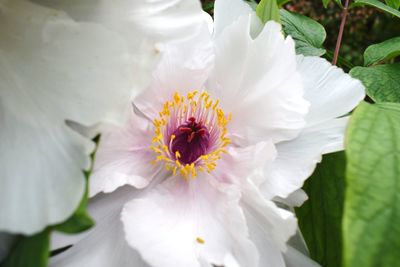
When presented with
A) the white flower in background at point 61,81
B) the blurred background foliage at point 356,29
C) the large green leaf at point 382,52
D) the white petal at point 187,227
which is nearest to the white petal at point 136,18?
the white flower in background at point 61,81

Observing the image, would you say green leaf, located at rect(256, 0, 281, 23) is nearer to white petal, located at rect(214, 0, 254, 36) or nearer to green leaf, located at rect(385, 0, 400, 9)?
Result: white petal, located at rect(214, 0, 254, 36)

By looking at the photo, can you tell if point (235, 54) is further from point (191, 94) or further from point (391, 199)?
point (391, 199)

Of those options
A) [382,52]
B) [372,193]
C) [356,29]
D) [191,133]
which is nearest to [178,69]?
[191,133]

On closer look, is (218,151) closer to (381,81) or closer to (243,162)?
(243,162)

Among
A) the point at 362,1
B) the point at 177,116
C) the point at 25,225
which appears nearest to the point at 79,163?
the point at 25,225

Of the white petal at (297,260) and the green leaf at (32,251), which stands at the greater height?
the green leaf at (32,251)

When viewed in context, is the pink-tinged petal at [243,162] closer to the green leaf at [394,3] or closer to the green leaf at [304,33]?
the green leaf at [304,33]

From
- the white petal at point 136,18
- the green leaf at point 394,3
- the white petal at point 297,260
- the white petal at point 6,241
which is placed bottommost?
the white petal at point 297,260
